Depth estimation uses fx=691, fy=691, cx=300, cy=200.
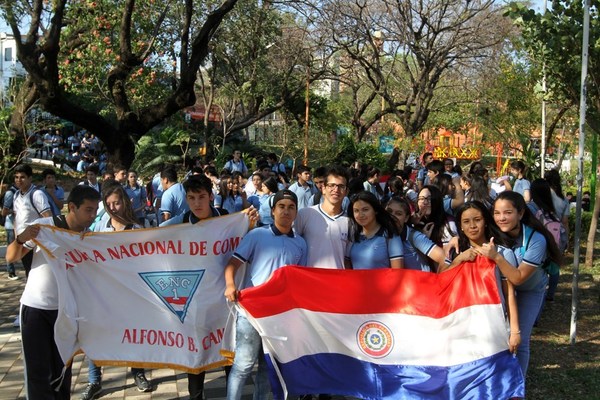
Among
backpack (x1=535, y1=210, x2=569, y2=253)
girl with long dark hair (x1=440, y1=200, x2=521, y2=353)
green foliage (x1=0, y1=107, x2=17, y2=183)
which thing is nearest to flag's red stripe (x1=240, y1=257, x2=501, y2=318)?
girl with long dark hair (x1=440, y1=200, x2=521, y2=353)

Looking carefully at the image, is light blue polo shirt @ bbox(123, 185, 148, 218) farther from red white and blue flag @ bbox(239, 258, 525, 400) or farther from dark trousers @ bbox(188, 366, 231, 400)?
red white and blue flag @ bbox(239, 258, 525, 400)

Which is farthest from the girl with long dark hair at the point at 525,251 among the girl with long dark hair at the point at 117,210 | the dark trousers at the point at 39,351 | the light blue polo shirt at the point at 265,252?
the dark trousers at the point at 39,351

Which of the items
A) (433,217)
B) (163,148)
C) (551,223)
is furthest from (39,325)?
(163,148)

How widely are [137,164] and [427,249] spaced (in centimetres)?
1895

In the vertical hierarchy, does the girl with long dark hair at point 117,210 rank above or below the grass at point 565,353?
above

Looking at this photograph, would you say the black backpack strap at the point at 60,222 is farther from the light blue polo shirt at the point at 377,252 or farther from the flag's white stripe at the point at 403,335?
the light blue polo shirt at the point at 377,252

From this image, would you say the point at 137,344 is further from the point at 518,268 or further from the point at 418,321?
the point at 518,268

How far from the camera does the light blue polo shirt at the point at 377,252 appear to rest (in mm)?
4977

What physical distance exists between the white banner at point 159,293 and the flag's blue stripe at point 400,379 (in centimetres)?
63

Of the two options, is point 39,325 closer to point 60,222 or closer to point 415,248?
point 60,222

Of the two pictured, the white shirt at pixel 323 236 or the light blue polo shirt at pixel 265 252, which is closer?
the light blue polo shirt at pixel 265 252

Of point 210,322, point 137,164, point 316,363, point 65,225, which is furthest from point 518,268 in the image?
point 137,164

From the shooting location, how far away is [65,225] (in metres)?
4.76

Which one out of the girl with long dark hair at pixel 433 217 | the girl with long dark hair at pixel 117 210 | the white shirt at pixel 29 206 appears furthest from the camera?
the white shirt at pixel 29 206
